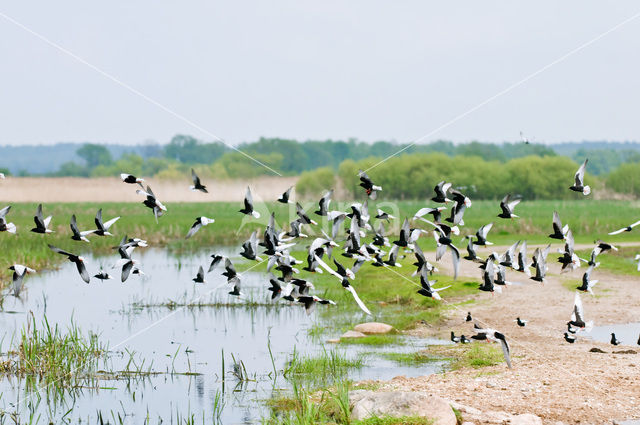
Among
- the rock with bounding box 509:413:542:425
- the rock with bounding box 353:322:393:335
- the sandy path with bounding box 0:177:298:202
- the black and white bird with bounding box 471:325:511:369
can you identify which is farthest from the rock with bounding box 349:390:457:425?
the sandy path with bounding box 0:177:298:202

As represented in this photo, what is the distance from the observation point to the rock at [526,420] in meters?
12.3

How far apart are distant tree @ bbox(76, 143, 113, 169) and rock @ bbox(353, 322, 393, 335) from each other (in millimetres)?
142060

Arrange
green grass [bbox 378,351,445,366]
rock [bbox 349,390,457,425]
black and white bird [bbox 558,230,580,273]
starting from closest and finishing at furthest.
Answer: rock [bbox 349,390,457,425] → black and white bird [bbox 558,230,580,273] → green grass [bbox 378,351,445,366]

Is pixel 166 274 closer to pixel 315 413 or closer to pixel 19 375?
pixel 19 375

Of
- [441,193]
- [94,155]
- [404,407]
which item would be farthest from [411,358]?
[94,155]

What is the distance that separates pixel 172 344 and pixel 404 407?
851 centimetres

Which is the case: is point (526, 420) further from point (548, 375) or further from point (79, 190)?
point (79, 190)

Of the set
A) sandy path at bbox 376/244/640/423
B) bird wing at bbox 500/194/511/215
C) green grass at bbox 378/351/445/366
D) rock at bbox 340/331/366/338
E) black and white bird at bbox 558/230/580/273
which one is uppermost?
bird wing at bbox 500/194/511/215

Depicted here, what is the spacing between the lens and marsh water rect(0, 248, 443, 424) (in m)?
14.2

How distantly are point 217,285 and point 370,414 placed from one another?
1702 cm

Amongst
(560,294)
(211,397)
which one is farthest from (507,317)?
(211,397)

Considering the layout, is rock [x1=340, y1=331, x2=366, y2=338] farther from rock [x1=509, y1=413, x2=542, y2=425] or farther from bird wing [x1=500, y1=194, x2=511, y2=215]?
rock [x1=509, y1=413, x2=542, y2=425]

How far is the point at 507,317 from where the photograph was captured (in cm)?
2239

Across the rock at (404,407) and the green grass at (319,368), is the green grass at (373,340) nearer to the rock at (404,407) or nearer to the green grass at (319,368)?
the green grass at (319,368)
